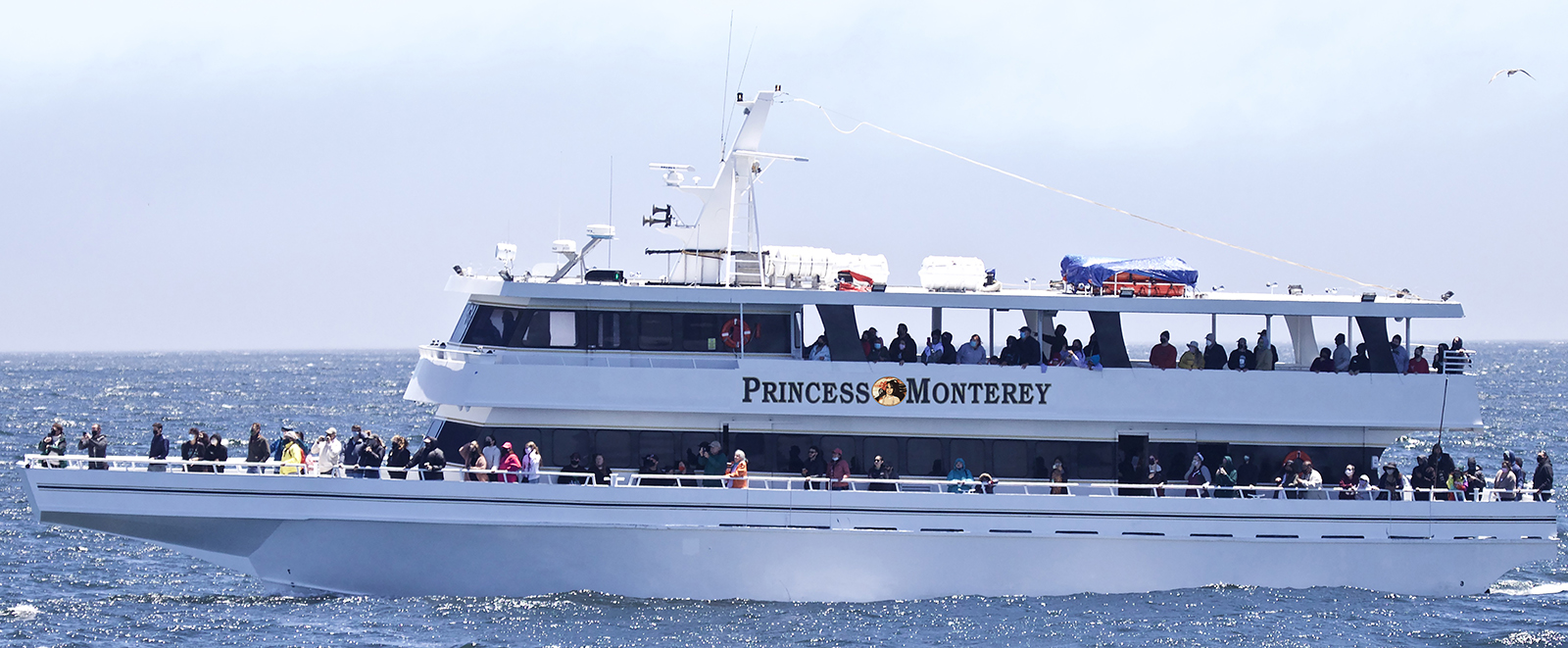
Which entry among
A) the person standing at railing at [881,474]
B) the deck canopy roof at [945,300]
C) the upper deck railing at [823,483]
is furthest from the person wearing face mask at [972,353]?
the person standing at railing at [881,474]

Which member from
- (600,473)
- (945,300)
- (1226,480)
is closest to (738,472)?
(600,473)

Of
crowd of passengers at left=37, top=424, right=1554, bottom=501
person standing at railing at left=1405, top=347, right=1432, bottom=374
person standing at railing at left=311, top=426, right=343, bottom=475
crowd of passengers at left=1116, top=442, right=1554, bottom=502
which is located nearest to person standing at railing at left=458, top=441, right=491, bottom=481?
crowd of passengers at left=37, top=424, right=1554, bottom=501

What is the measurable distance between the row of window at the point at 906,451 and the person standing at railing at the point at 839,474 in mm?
526

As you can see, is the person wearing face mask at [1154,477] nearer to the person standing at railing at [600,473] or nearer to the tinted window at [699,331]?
the tinted window at [699,331]

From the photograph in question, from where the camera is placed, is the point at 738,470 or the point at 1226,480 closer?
the point at 738,470

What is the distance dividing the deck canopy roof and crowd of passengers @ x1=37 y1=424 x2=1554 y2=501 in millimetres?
1747

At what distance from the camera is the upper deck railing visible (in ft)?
53.6

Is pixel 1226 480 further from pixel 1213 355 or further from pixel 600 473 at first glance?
pixel 600 473

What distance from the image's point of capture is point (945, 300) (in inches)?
685

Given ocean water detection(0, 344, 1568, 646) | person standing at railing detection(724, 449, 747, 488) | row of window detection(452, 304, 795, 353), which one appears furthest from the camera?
row of window detection(452, 304, 795, 353)

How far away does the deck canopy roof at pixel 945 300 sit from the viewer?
56.4 ft

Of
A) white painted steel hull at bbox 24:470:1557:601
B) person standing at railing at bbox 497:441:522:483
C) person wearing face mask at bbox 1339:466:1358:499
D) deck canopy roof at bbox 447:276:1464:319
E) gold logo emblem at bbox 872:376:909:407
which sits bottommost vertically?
white painted steel hull at bbox 24:470:1557:601

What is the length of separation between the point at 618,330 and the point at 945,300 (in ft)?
12.9

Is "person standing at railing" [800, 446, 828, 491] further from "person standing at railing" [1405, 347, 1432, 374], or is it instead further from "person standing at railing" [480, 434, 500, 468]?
"person standing at railing" [1405, 347, 1432, 374]
